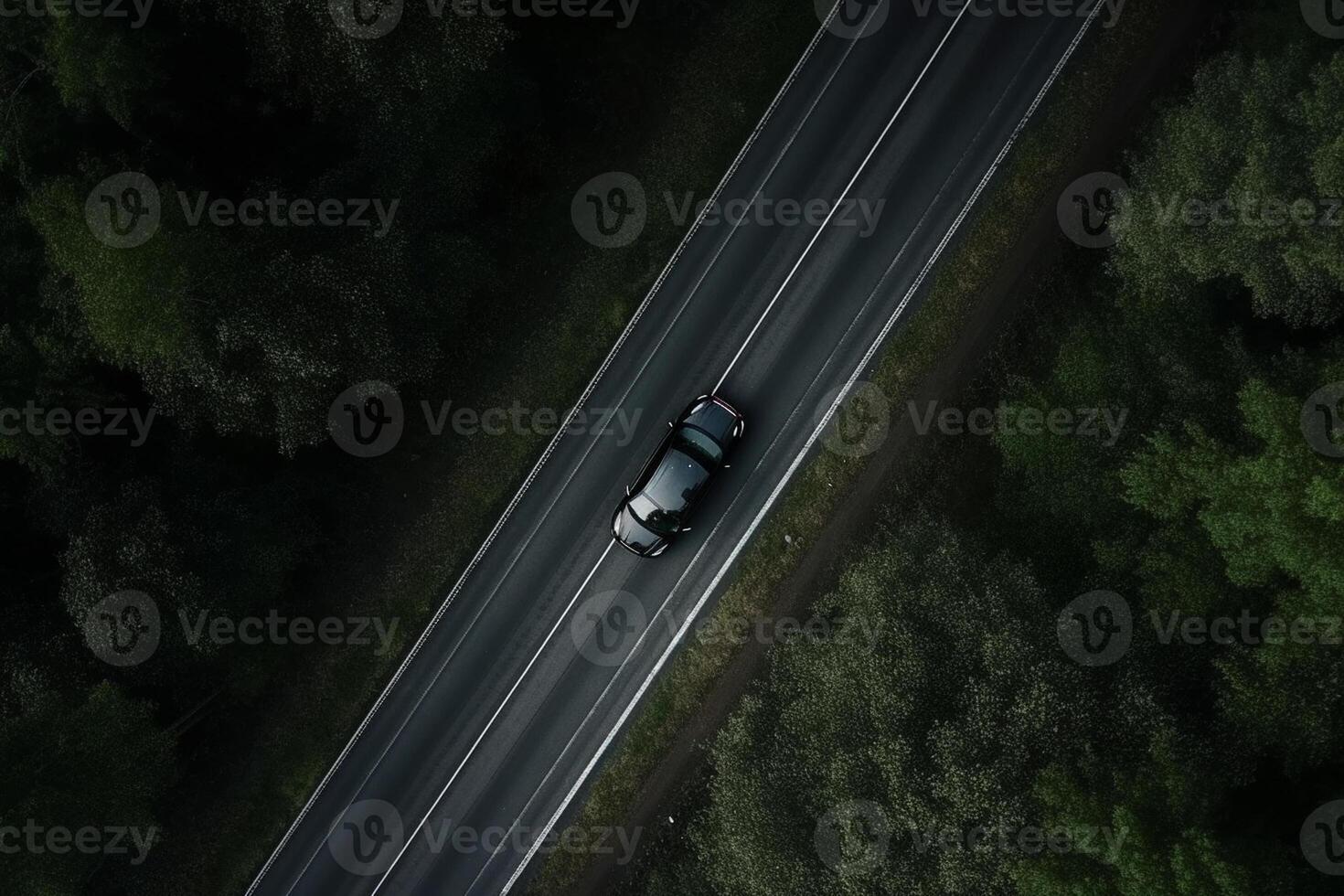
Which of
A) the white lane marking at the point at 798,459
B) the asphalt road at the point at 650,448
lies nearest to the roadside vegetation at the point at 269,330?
the asphalt road at the point at 650,448

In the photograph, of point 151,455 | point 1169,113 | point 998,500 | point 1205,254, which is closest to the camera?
point 1205,254

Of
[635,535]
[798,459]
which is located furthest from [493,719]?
[798,459]

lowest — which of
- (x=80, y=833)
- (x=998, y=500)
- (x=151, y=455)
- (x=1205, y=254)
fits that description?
(x=80, y=833)

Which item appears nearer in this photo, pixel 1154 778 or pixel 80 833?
pixel 1154 778

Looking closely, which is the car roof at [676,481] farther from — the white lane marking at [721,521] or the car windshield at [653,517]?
the white lane marking at [721,521]

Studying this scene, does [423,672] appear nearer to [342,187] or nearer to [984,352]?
[342,187]

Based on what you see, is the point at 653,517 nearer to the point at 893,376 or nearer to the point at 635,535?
the point at 635,535

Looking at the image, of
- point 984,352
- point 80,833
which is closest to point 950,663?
point 984,352

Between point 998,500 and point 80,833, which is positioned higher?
point 998,500
